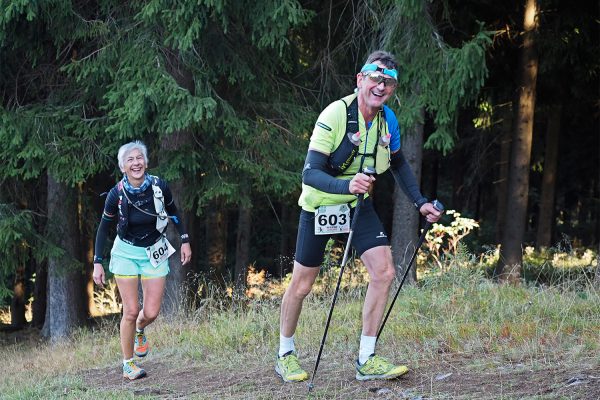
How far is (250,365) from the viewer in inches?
285

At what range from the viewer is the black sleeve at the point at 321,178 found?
5.30 meters

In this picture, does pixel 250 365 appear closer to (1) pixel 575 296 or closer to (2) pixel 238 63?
(1) pixel 575 296

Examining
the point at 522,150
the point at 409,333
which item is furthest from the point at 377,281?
the point at 522,150

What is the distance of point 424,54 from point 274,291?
14.1ft

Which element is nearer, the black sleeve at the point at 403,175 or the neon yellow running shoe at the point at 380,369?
the neon yellow running shoe at the point at 380,369

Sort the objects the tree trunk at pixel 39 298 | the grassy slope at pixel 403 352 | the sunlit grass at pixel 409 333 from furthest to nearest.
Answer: the tree trunk at pixel 39 298, the sunlit grass at pixel 409 333, the grassy slope at pixel 403 352

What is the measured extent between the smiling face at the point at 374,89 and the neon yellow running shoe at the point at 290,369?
2.05m

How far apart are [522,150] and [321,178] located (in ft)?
33.2

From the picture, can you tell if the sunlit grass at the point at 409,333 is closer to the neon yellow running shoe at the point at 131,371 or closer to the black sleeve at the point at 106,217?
the neon yellow running shoe at the point at 131,371

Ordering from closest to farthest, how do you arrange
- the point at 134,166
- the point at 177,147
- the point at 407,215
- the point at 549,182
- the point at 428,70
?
the point at 134,166
the point at 428,70
the point at 177,147
the point at 407,215
the point at 549,182

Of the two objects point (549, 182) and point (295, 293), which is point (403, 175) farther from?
point (549, 182)

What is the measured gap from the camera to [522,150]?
576 inches

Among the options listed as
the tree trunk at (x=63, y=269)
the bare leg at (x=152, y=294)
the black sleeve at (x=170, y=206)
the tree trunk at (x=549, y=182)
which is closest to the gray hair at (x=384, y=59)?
the black sleeve at (x=170, y=206)

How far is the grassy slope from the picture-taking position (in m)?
5.82
